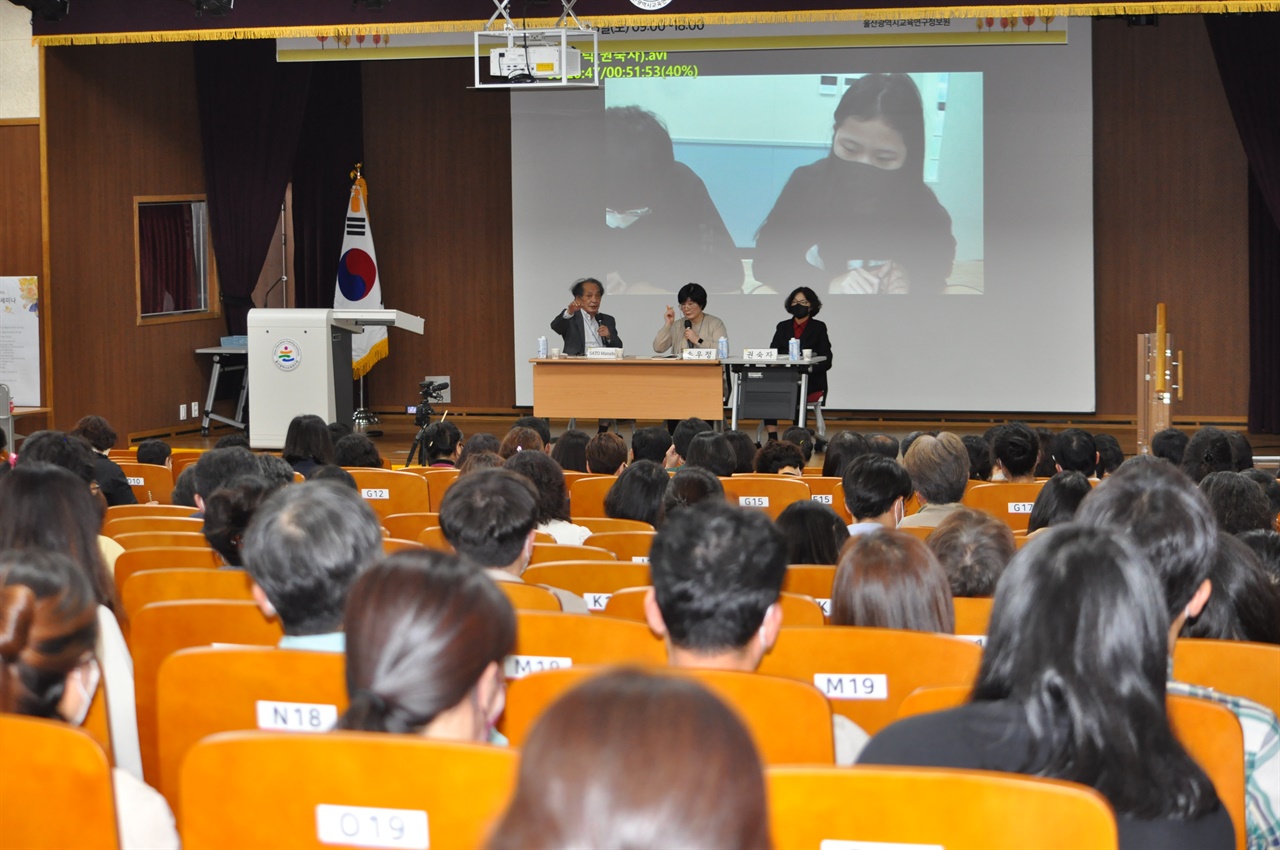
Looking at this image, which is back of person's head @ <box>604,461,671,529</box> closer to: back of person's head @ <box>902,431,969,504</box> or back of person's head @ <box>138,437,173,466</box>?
back of person's head @ <box>902,431,969,504</box>

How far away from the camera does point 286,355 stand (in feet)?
33.7

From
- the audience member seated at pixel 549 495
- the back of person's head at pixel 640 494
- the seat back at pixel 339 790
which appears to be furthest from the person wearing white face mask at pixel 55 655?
the back of person's head at pixel 640 494

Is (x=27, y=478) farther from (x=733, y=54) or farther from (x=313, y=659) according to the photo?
(x=733, y=54)

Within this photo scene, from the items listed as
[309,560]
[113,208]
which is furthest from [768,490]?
[113,208]

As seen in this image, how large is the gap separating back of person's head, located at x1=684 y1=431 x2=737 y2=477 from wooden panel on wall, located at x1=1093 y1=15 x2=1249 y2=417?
713 cm

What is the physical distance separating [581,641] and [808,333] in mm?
8469

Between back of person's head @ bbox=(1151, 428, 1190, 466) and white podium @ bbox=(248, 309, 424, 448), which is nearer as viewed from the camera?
back of person's head @ bbox=(1151, 428, 1190, 466)

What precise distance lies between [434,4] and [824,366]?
12.8ft

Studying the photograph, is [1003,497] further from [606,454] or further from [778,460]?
[606,454]

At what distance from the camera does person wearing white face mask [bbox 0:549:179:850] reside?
180 cm

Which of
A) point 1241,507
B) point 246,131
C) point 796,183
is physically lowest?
point 1241,507

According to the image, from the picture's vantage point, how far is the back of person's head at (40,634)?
1798 millimetres

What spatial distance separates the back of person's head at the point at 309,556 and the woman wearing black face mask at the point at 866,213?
10386 millimetres

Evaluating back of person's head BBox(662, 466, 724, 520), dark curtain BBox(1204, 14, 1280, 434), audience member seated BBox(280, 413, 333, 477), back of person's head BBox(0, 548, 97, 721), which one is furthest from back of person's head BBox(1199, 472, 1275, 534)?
dark curtain BBox(1204, 14, 1280, 434)
